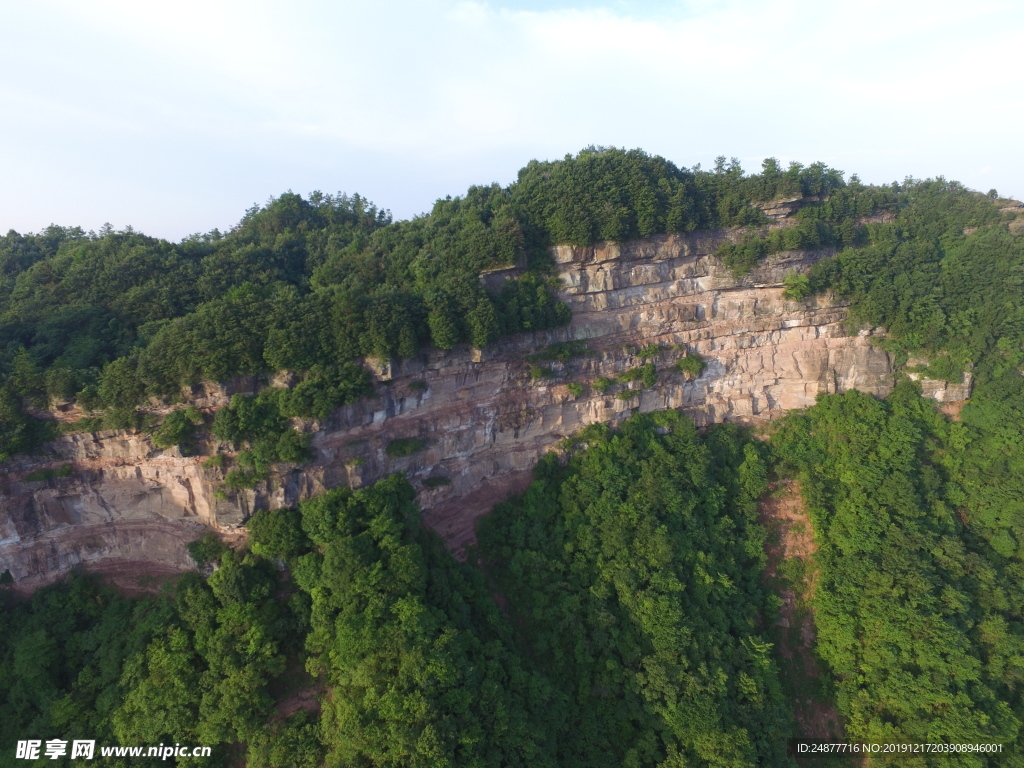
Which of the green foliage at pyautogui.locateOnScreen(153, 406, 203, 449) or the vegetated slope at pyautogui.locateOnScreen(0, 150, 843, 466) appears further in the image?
the vegetated slope at pyautogui.locateOnScreen(0, 150, 843, 466)

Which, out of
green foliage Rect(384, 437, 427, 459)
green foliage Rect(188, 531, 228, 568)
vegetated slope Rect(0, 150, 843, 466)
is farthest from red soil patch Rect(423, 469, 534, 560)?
green foliage Rect(188, 531, 228, 568)

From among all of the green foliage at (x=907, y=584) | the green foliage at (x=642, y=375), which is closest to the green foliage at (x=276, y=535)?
the green foliage at (x=642, y=375)

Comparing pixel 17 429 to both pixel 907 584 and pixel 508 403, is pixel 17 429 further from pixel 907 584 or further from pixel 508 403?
pixel 907 584

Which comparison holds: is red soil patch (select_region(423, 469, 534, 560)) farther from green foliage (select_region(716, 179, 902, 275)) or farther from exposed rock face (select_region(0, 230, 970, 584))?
green foliage (select_region(716, 179, 902, 275))

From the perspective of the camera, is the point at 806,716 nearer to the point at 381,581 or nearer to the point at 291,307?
the point at 381,581

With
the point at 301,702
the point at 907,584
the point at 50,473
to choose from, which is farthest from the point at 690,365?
the point at 50,473

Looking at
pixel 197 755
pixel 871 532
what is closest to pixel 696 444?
pixel 871 532

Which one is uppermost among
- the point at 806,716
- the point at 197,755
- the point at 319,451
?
the point at 319,451
